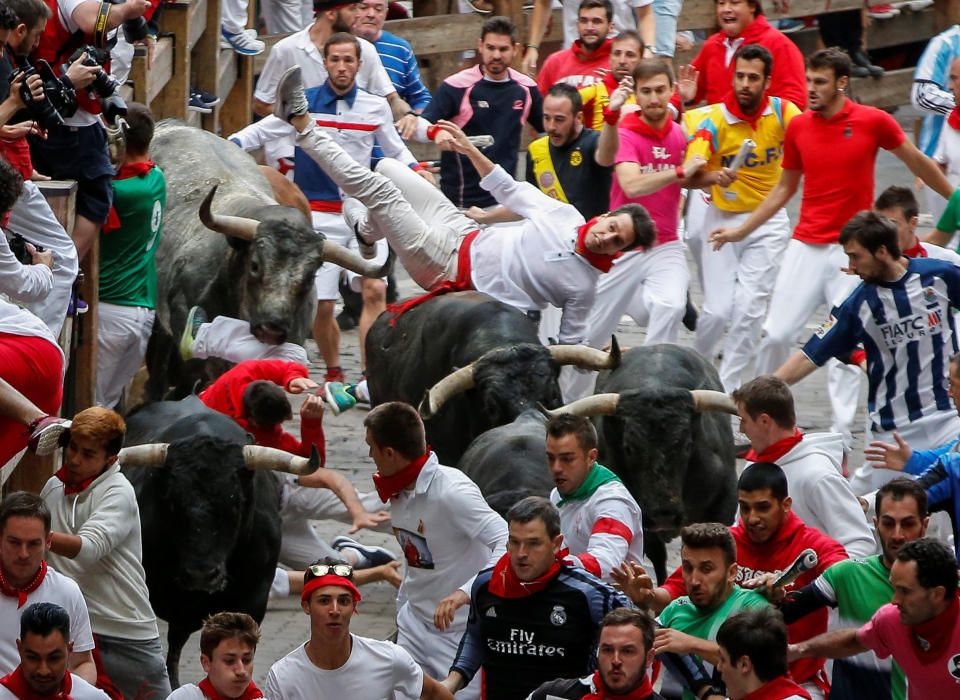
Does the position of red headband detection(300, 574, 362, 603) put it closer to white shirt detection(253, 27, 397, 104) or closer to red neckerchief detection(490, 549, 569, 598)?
red neckerchief detection(490, 549, 569, 598)

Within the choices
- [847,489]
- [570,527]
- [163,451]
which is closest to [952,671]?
[847,489]

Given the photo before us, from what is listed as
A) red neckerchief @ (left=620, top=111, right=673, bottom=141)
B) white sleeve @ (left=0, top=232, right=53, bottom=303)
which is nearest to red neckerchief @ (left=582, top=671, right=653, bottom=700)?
white sleeve @ (left=0, top=232, right=53, bottom=303)

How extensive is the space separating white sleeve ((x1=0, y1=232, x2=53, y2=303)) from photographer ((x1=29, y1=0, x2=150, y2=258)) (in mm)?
1846

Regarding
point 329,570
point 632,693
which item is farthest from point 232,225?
point 632,693

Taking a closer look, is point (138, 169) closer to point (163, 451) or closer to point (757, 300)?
point (163, 451)

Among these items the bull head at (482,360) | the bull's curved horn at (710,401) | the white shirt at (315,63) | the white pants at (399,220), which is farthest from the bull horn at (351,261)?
the bull's curved horn at (710,401)

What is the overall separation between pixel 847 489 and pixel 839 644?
3.76 feet

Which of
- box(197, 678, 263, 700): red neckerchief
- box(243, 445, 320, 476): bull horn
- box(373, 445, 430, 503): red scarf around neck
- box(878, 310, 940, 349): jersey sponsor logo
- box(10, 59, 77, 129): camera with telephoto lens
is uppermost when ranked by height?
box(10, 59, 77, 129): camera with telephoto lens

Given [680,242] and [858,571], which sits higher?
[858,571]

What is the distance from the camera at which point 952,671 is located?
6.90 meters

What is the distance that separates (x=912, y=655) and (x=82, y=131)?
558 cm

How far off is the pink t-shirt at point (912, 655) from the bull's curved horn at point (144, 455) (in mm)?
3426

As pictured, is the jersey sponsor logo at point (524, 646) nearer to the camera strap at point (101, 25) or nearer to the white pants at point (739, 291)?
the camera strap at point (101, 25)

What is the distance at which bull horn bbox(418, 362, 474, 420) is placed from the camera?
1058 centimetres
